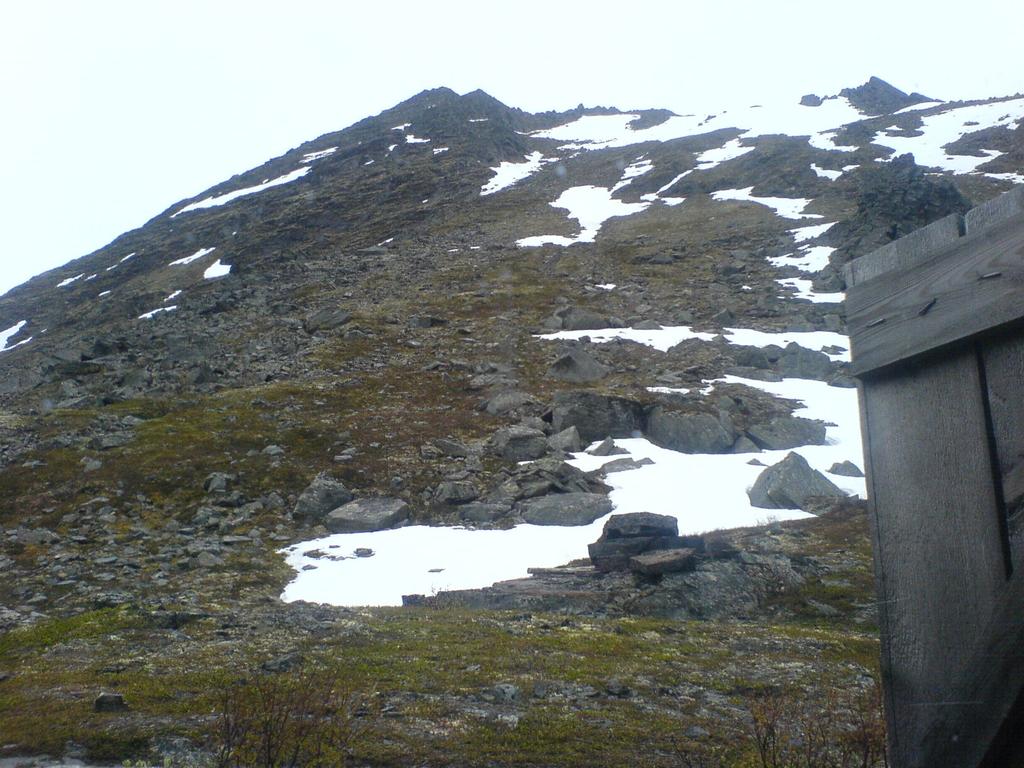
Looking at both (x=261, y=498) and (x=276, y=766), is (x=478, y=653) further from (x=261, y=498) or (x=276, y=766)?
(x=261, y=498)

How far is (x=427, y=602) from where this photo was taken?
559 inches

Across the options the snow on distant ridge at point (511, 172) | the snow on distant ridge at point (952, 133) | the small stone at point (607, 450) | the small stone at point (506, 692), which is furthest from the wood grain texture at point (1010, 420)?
the snow on distant ridge at point (511, 172)

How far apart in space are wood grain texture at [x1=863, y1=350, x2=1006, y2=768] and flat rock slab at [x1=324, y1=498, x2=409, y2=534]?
18.5 metres

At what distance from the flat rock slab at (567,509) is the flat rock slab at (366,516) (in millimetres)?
3205

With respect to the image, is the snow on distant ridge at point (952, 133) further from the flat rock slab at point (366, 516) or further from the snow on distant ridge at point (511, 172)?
the flat rock slab at point (366, 516)

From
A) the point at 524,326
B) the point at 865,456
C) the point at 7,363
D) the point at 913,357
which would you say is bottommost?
the point at 865,456

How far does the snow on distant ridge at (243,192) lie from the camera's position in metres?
100

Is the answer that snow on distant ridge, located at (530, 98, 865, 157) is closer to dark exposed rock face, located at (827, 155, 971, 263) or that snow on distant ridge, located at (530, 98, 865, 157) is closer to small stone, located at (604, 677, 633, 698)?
dark exposed rock face, located at (827, 155, 971, 263)

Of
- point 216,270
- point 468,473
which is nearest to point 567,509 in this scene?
point 468,473

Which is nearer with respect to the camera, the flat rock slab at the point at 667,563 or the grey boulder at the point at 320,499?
the flat rock slab at the point at 667,563

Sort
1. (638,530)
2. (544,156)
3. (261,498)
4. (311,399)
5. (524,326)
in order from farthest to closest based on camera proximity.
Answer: (544,156), (524,326), (311,399), (261,498), (638,530)

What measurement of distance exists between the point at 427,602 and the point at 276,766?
9662 millimetres

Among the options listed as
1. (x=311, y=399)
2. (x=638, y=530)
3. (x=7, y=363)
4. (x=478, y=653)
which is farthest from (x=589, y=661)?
(x=7, y=363)

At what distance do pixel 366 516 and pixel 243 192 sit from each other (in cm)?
9343
